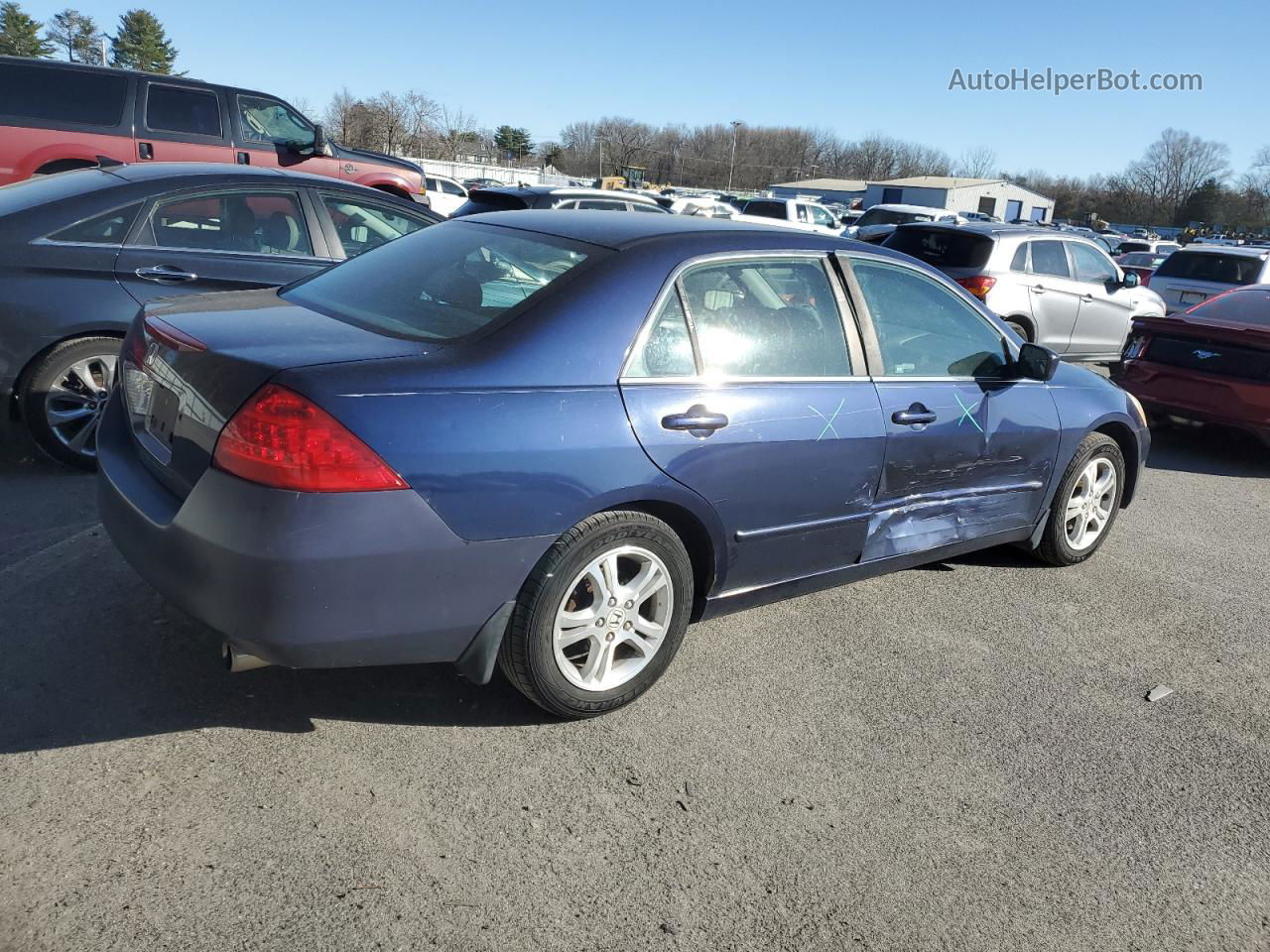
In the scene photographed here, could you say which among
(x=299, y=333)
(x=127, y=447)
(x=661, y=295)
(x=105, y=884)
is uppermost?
(x=661, y=295)

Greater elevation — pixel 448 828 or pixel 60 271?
pixel 60 271

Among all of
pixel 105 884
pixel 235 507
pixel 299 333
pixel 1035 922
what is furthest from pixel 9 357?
pixel 1035 922

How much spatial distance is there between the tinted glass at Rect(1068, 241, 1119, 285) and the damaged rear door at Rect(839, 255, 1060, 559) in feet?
24.3

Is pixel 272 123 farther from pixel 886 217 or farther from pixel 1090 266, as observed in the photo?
pixel 886 217

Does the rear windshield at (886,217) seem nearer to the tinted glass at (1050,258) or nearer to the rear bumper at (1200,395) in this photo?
the tinted glass at (1050,258)

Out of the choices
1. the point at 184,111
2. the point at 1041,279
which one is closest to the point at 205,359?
the point at 184,111

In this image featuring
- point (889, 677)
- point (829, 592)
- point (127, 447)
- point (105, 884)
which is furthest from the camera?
point (829, 592)

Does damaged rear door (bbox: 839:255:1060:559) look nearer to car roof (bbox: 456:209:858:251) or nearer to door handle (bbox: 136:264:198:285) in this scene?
car roof (bbox: 456:209:858:251)

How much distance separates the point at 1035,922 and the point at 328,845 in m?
1.79

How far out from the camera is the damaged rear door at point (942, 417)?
3.85m

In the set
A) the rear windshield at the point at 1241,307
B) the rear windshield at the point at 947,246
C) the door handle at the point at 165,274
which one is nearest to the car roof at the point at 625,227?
the door handle at the point at 165,274

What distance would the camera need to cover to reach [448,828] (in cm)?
→ 261

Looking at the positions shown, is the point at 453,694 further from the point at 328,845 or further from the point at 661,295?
the point at 661,295

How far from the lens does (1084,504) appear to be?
5.01m
